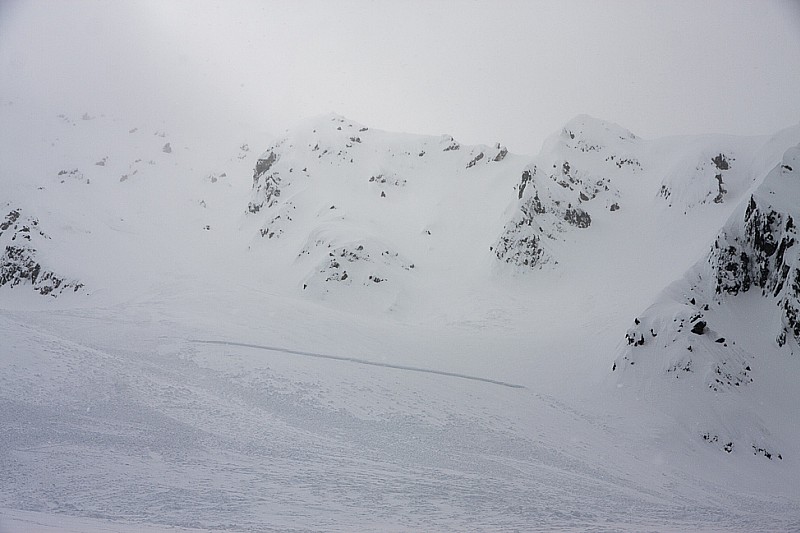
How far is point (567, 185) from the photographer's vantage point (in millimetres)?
41312

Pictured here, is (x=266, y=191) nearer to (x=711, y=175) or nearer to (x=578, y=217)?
(x=578, y=217)

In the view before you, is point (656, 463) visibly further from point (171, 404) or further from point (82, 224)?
point (82, 224)

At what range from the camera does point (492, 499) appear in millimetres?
10023

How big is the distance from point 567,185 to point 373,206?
1883 cm

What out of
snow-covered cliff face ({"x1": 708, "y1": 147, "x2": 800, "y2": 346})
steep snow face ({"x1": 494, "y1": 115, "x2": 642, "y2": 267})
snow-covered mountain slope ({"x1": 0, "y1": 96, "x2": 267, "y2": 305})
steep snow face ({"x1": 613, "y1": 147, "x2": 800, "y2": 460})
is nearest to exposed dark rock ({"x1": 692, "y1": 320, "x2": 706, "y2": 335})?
steep snow face ({"x1": 613, "y1": 147, "x2": 800, "y2": 460})

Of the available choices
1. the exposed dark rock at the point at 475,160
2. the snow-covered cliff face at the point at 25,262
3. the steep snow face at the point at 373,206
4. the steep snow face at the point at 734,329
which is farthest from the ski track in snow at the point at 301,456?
the exposed dark rock at the point at 475,160

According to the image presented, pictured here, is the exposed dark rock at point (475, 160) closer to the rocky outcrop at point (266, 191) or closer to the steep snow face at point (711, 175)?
the steep snow face at point (711, 175)

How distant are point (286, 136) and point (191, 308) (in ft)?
117

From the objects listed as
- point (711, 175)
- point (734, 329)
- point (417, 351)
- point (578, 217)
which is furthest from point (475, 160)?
point (734, 329)

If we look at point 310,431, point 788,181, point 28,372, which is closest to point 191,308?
point 28,372

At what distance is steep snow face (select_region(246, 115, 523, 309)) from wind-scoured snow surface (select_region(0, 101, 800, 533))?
31 centimetres

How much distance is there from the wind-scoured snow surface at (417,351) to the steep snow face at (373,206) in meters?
0.31

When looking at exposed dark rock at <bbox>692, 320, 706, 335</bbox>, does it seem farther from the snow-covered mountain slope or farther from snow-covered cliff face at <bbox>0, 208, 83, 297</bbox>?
snow-covered cliff face at <bbox>0, 208, 83, 297</bbox>

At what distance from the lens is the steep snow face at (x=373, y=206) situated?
33750 mm
